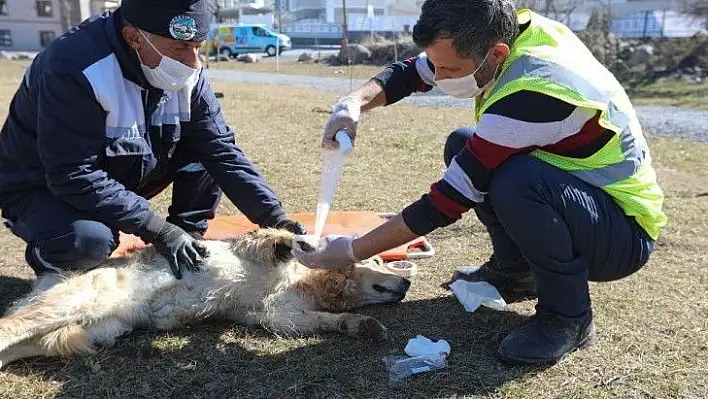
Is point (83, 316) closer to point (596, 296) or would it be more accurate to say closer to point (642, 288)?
point (596, 296)

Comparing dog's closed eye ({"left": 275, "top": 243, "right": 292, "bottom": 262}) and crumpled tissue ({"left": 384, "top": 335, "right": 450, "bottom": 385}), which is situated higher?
dog's closed eye ({"left": 275, "top": 243, "right": 292, "bottom": 262})

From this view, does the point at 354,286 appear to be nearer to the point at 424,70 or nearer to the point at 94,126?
the point at 424,70

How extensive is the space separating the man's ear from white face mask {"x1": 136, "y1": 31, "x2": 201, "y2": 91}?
0.03 meters

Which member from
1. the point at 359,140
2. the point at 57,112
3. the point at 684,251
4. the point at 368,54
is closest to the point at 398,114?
the point at 359,140

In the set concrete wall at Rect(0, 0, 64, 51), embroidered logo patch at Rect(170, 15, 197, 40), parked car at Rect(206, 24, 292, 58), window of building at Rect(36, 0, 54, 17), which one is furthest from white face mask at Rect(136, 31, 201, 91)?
window of building at Rect(36, 0, 54, 17)

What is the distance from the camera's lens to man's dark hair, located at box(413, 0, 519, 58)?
2.38 m

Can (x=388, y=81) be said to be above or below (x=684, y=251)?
above

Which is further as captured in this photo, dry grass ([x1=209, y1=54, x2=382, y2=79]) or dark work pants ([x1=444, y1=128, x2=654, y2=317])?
dry grass ([x1=209, y1=54, x2=382, y2=79])

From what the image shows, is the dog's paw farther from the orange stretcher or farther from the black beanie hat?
the black beanie hat

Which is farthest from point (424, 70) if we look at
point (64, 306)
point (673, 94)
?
point (673, 94)

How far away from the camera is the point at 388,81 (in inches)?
131

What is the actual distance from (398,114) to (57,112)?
26.4 feet

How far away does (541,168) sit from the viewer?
2.50 meters

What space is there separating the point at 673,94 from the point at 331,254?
14350mm
